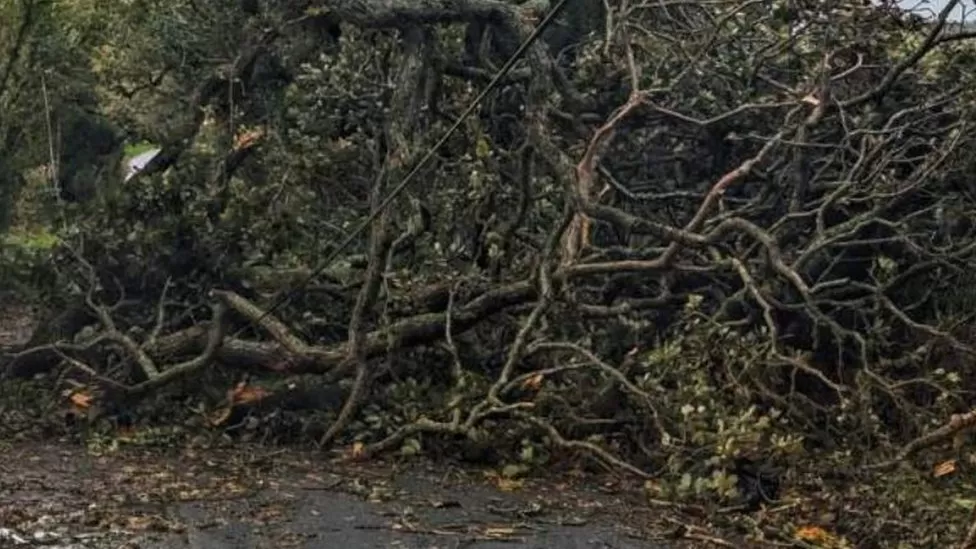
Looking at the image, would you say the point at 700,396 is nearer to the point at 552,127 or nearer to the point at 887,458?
the point at 887,458

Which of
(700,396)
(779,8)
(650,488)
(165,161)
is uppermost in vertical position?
(779,8)

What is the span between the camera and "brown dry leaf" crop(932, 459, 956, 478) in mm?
5789

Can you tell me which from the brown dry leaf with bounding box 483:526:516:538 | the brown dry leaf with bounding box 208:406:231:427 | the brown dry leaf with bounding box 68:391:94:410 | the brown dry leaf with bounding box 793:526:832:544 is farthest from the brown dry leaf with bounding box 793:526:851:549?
the brown dry leaf with bounding box 68:391:94:410

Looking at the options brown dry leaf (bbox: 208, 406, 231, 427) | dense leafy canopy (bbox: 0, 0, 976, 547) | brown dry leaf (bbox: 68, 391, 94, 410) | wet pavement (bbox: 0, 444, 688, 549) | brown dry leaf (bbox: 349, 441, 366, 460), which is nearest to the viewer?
wet pavement (bbox: 0, 444, 688, 549)

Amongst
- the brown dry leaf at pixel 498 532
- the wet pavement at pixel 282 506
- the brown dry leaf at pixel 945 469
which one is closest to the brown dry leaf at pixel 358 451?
the wet pavement at pixel 282 506

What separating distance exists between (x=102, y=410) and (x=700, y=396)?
316 cm

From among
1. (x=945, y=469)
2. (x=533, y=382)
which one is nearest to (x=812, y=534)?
(x=945, y=469)

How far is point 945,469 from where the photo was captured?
5.79m

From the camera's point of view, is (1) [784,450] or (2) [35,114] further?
(2) [35,114]

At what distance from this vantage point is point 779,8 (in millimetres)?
6723

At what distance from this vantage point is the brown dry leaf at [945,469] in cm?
579

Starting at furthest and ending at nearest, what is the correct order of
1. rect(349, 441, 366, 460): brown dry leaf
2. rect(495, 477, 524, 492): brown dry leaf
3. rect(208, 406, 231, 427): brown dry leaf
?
rect(208, 406, 231, 427): brown dry leaf, rect(349, 441, 366, 460): brown dry leaf, rect(495, 477, 524, 492): brown dry leaf

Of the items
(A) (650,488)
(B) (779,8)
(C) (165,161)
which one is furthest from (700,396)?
(C) (165,161)

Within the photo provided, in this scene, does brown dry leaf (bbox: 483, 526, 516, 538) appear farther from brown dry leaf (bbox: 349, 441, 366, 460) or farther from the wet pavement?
brown dry leaf (bbox: 349, 441, 366, 460)
